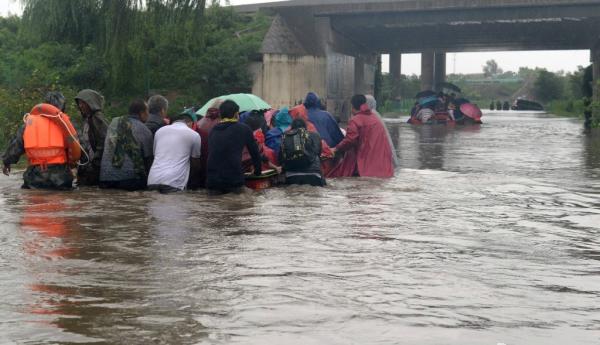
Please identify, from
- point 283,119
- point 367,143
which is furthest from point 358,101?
point 283,119

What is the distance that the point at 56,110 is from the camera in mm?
12297

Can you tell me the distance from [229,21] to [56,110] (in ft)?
Result: 108

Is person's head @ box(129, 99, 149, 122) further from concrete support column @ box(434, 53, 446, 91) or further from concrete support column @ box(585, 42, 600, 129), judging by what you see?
concrete support column @ box(434, 53, 446, 91)

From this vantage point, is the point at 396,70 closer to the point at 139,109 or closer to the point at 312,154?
the point at 312,154

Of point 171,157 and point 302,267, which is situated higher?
point 171,157

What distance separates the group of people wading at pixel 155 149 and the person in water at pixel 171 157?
0.01 m

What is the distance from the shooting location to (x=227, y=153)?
12305mm

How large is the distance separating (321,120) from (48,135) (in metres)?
4.91

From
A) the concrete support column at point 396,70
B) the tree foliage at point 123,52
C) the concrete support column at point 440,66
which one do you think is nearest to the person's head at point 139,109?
the tree foliage at point 123,52

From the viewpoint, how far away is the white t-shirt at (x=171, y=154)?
1251 centimetres

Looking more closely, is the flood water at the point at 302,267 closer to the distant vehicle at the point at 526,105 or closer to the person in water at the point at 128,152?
the person in water at the point at 128,152

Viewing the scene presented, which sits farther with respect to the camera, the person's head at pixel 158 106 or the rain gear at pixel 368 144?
the rain gear at pixel 368 144

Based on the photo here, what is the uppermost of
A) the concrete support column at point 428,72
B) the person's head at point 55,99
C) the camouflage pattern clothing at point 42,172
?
the concrete support column at point 428,72

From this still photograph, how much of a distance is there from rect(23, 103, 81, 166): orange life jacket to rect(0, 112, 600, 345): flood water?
22.0 inches
